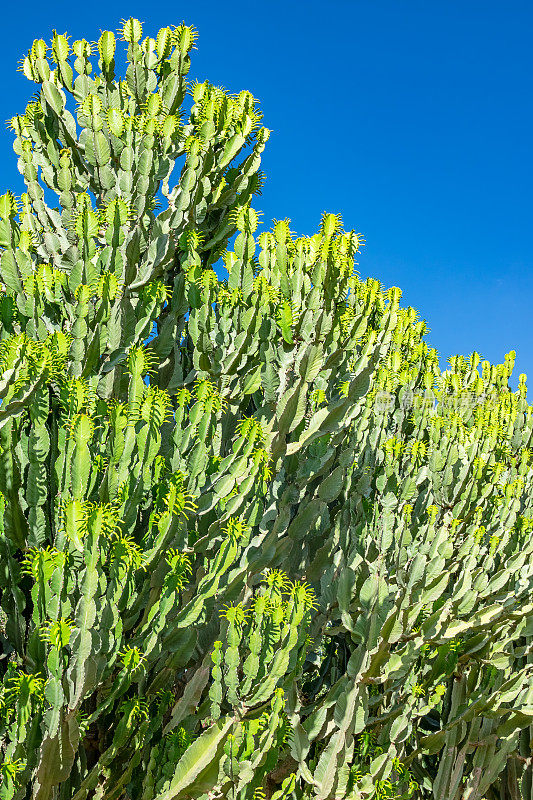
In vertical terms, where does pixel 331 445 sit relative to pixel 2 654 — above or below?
above

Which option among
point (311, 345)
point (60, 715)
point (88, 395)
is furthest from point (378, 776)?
point (88, 395)

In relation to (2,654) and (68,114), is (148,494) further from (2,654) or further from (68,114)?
(68,114)

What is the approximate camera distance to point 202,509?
13.5 ft

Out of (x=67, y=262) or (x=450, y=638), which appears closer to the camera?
(x=67, y=262)

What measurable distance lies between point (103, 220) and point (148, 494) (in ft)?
6.11

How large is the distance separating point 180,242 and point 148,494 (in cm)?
184

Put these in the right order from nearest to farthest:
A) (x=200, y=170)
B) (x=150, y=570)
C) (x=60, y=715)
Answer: (x=60, y=715)
(x=150, y=570)
(x=200, y=170)

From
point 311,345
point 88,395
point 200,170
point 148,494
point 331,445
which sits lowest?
point 148,494

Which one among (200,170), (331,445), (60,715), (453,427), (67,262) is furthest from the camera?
(453,427)

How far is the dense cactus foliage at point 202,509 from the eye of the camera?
3732 mm

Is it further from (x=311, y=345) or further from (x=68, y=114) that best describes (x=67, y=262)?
(x=311, y=345)

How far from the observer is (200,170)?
488 cm

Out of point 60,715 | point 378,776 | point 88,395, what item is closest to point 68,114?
point 88,395

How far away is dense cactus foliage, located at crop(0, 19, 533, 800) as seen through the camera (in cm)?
373
